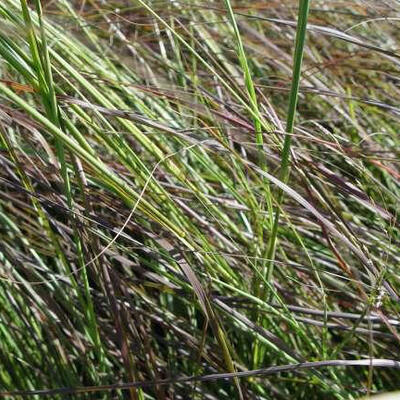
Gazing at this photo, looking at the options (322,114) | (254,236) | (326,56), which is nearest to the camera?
(254,236)

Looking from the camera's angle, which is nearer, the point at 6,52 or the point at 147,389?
the point at 6,52

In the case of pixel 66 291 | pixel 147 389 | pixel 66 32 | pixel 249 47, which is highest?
pixel 66 32

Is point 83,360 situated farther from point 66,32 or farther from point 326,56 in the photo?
point 326,56

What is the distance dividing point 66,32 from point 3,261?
0.39 meters

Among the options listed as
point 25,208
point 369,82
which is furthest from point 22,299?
point 369,82

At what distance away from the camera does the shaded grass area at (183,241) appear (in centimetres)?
86

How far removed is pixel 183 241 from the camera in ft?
2.76

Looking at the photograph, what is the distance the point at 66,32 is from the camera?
1.21m

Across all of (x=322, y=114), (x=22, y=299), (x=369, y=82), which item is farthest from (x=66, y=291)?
(x=369, y=82)

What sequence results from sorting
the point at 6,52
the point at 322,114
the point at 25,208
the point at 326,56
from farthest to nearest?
the point at 326,56 → the point at 322,114 → the point at 25,208 → the point at 6,52

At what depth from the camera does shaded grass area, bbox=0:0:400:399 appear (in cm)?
86

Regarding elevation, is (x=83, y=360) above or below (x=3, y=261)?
below

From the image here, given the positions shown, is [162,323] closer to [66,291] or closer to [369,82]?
[66,291]

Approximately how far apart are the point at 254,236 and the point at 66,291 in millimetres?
276
